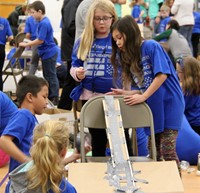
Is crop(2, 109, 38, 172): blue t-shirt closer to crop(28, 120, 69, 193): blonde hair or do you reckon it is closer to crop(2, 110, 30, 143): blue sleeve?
crop(2, 110, 30, 143): blue sleeve

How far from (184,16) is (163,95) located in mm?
7470

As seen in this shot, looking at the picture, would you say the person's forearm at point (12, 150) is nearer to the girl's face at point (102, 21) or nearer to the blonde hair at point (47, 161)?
the blonde hair at point (47, 161)

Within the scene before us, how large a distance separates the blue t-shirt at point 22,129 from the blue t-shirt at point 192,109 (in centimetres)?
223

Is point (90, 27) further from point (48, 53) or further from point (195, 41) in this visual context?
point (195, 41)

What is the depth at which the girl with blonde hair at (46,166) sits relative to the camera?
7.98 feet

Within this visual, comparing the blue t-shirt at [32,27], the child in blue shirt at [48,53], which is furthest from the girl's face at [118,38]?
the blue t-shirt at [32,27]

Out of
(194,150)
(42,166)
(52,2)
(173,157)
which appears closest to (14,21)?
(52,2)

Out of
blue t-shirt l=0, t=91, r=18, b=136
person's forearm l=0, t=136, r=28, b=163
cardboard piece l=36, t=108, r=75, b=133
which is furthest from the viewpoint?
cardboard piece l=36, t=108, r=75, b=133

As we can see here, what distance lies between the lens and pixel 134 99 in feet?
12.0

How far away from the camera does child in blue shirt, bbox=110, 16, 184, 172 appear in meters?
3.57

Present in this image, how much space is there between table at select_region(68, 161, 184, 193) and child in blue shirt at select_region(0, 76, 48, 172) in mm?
277

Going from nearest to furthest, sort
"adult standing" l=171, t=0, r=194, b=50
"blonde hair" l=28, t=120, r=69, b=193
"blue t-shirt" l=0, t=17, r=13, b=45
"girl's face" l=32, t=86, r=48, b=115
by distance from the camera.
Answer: "blonde hair" l=28, t=120, r=69, b=193
"girl's face" l=32, t=86, r=48, b=115
"blue t-shirt" l=0, t=17, r=13, b=45
"adult standing" l=171, t=0, r=194, b=50

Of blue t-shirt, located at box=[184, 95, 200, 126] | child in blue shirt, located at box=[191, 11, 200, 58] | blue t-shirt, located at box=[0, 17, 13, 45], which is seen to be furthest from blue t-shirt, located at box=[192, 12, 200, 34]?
blue t-shirt, located at box=[184, 95, 200, 126]

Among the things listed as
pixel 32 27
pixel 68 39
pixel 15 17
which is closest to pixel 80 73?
pixel 68 39
